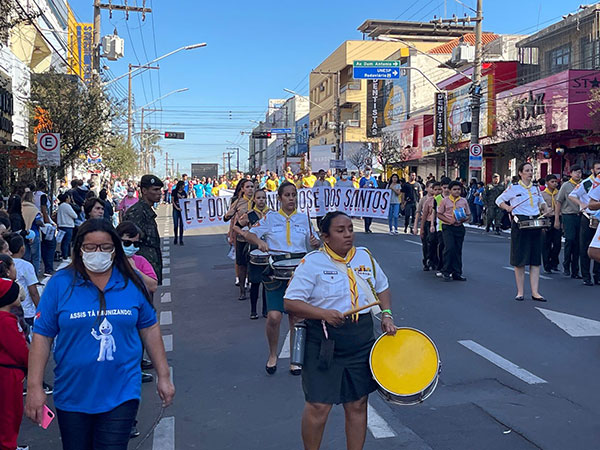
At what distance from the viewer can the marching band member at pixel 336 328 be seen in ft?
13.4

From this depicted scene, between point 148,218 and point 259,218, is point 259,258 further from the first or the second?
point 148,218

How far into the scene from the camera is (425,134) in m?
44.9

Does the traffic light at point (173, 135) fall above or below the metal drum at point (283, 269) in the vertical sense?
above

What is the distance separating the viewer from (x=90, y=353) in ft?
10.9

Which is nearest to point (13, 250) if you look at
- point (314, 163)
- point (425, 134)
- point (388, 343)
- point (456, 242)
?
point (388, 343)

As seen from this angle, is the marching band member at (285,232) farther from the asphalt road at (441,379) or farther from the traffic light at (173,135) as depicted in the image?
the traffic light at (173,135)

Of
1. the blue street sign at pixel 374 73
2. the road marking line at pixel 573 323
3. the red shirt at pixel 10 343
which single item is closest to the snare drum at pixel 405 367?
the red shirt at pixel 10 343

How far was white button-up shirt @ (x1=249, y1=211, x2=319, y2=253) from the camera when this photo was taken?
711 centimetres

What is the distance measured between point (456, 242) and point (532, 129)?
59.7 ft

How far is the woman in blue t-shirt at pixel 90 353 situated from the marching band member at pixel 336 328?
1.12 m

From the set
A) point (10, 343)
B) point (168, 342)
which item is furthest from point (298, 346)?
point (168, 342)

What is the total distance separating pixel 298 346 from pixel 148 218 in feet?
10.2

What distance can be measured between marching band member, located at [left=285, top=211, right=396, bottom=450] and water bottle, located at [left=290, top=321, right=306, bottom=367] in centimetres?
4

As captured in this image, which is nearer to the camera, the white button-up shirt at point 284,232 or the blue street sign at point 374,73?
the white button-up shirt at point 284,232
